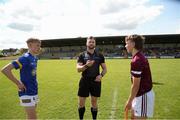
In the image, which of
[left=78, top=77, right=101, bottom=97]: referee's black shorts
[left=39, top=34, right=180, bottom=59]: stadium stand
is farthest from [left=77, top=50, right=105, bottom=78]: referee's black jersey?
[left=39, top=34, right=180, bottom=59]: stadium stand

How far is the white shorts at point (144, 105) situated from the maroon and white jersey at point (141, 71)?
8cm

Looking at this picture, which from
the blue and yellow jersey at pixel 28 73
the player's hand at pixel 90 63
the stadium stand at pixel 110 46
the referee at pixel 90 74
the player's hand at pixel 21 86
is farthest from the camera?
the stadium stand at pixel 110 46

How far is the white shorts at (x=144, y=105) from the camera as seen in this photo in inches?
219

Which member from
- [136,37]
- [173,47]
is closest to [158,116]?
[136,37]

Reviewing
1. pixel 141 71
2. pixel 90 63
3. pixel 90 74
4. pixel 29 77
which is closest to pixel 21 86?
pixel 29 77

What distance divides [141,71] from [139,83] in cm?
22

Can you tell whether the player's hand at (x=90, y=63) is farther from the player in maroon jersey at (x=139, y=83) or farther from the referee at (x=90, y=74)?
the player in maroon jersey at (x=139, y=83)

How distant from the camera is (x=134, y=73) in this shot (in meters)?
5.48

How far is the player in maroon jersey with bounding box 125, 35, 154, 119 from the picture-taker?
5.48 m

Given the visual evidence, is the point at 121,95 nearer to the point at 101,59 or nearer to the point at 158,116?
the point at 158,116

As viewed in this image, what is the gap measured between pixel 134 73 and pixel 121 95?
7356mm

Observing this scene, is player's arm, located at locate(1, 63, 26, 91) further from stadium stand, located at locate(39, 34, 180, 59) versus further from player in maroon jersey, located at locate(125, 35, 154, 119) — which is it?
stadium stand, located at locate(39, 34, 180, 59)

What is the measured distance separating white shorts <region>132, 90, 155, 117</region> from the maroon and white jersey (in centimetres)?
8

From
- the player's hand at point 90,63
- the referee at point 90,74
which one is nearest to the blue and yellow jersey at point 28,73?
the player's hand at point 90,63
